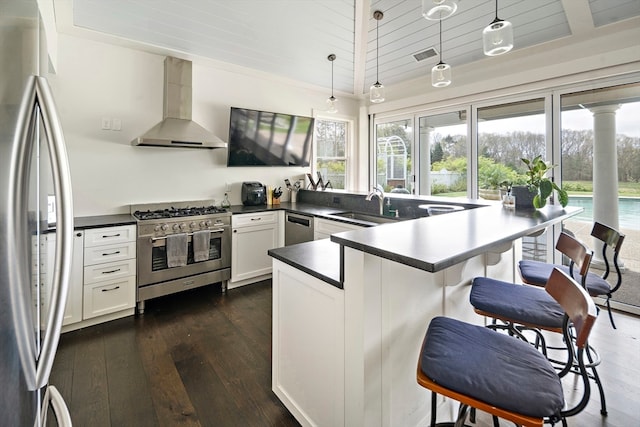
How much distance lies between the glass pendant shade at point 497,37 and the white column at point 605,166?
76.7 inches

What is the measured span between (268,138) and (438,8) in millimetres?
2812

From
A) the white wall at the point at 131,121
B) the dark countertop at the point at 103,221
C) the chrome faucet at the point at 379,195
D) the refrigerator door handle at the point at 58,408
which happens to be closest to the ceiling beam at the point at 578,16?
the chrome faucet at the point at 379,195

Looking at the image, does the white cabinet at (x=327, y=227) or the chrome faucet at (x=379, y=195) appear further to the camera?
the chrome faucet at (x=379, y=195)

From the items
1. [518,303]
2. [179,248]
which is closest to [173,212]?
[179,248]

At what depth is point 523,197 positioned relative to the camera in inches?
89.6

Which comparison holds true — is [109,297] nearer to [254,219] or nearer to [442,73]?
[254,219]

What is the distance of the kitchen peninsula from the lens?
1.23m

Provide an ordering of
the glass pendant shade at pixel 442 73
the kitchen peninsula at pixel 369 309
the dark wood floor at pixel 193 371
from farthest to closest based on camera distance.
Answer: the glass pendant shade at pixel 442 73
the dark wood floor at pixel 193 371
the kitchen peninsula at pixel 369 309

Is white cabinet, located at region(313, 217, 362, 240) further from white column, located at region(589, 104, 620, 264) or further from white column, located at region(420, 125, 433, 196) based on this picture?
white column, located at region(589, 104, 620, 264)

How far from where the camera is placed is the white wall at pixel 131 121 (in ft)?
9.91

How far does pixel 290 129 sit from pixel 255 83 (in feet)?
2.48

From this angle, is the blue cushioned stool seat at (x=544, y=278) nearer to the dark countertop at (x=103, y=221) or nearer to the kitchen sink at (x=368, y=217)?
the kitchen sink at (x=368, y=217)

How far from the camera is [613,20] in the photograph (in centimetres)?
276

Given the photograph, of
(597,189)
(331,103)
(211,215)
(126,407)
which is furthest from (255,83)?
(597,189)
